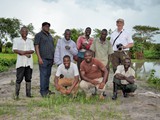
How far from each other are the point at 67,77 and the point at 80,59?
79 cm

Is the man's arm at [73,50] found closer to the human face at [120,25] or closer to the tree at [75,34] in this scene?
the human face at [120,25]

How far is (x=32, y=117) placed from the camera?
602 cm

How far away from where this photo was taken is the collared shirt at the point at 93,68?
25.4 feet

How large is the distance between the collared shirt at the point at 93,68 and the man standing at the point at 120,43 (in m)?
0.74

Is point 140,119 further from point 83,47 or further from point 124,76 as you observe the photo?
point 83,47

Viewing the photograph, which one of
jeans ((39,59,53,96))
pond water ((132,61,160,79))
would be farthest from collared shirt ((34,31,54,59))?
pond water ((132,61,160,79))

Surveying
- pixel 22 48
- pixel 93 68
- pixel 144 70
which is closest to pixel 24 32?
pixel 22 48

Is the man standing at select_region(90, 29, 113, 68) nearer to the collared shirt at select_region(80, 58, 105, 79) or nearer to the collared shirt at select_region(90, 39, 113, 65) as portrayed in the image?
the collared shirt at select_region(90, 39, 113, 65)

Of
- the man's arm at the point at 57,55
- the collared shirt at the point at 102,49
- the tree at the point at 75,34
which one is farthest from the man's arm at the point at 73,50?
the tree at the point at 75,34

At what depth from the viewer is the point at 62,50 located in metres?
8.26

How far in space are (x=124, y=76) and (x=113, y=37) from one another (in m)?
1.09

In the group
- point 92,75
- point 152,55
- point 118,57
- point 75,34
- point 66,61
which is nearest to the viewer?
point 66,61

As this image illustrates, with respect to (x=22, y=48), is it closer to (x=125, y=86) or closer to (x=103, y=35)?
(x=103, y=35)

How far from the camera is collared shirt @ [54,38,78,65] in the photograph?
8250 mm
